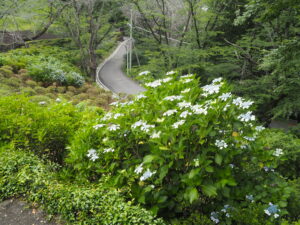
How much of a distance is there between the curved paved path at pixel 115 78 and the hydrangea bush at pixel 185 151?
47.1 ft

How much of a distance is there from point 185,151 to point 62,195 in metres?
1.38

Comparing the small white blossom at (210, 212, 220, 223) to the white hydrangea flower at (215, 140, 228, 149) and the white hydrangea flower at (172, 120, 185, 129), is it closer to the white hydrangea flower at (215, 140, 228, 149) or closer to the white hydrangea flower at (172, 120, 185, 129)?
the white hydrangea flower at (215, 140, 228, 149)

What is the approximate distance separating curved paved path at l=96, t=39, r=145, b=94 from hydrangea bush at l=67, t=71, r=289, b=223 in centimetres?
1437

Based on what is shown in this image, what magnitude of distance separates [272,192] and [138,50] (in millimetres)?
25075

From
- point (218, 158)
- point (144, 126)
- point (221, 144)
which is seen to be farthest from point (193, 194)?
point (144, 126)

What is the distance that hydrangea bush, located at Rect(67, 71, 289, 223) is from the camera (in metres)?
2.05

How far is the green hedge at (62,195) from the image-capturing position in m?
2.20

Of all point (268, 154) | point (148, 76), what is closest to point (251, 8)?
point (148, 76)

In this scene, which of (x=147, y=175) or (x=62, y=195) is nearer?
(x=147, y=175)

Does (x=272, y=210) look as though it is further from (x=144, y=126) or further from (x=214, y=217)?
(x=144, y=126)

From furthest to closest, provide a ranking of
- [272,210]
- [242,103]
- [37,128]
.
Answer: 1. [37,128]
2. [272,210]
3. [242,103]

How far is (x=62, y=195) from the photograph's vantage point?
8.25ft

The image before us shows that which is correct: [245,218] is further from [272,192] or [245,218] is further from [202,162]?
[202,162]

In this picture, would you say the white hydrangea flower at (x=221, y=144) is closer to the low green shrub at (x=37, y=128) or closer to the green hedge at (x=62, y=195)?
the green hedge at (x=62, y=195)
